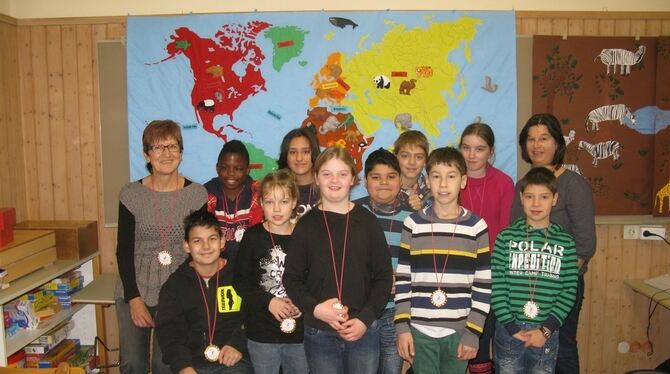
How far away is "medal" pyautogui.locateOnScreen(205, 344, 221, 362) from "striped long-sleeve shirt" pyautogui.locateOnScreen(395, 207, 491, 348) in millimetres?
850

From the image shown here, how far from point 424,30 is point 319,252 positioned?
1935 mm

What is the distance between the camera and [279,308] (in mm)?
2049

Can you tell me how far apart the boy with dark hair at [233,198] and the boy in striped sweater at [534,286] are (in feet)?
4.19

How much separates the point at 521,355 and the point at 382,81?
1.92 metres

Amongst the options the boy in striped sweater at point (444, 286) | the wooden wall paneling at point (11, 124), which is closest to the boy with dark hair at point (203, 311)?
the boy in striped sweater at point (444, 286)

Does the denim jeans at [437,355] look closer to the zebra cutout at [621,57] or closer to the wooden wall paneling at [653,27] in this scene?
the zebra cutout at [621,57]

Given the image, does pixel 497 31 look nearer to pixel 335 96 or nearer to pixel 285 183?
pixel 335 96

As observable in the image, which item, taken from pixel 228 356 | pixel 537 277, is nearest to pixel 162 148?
pixel 228 356

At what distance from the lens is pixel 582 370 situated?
11.3 ft

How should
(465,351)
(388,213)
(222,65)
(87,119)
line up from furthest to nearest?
(87,119), (222,65), (388,213), (465,351)

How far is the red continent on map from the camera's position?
3205 mm

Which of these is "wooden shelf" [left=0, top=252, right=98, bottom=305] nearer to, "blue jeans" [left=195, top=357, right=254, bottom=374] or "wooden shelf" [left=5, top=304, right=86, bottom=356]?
"wooden shelf" [left=5, top=304, right=86, bottom=356]

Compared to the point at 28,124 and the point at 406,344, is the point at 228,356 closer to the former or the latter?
the point at 406,344

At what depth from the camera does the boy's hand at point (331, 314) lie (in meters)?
1.88
